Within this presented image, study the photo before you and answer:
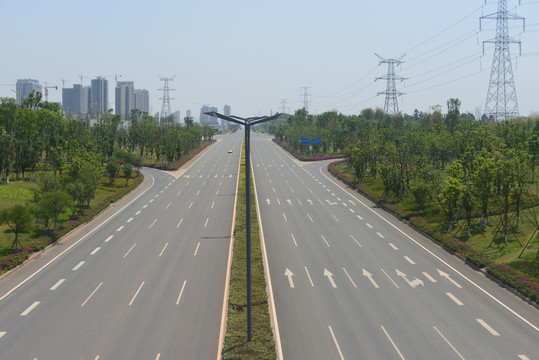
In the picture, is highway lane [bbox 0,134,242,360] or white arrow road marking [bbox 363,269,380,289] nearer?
highway lane [bbox 0,134,242,360]

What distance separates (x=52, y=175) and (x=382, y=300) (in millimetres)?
39692

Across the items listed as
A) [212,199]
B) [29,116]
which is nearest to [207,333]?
[212,199]

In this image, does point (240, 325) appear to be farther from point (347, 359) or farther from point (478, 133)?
point (478, 133)

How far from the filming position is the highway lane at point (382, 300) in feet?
67.5

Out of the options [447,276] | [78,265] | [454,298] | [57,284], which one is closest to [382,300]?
[454,298]

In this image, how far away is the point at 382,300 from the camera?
85.5 feet

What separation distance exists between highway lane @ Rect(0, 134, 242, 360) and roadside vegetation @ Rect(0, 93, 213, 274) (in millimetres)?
2831

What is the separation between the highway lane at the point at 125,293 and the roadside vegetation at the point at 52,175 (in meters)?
2.83

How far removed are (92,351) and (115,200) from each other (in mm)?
39046

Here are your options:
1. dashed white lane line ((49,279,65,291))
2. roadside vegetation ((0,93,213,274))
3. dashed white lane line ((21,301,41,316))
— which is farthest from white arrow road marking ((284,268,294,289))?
roadside vegetation ((0,93,213,274))

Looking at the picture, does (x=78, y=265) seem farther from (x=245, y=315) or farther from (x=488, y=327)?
(x=488, y=327)

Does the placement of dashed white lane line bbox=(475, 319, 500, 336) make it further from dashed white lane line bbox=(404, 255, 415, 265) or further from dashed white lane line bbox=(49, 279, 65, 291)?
dashed white lane line bbox=(49, 279, 65, 291)

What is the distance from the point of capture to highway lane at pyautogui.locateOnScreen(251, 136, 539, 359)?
20.6m

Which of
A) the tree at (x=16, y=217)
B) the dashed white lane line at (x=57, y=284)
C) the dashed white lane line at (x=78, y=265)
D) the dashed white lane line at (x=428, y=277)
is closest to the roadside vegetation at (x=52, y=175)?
the tree at (x=16, y=217)
